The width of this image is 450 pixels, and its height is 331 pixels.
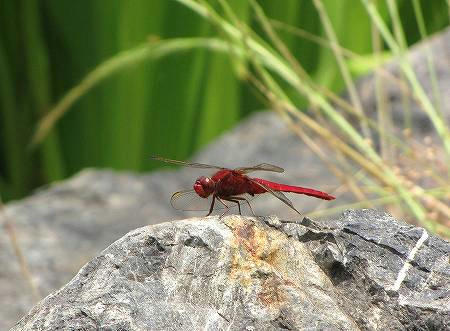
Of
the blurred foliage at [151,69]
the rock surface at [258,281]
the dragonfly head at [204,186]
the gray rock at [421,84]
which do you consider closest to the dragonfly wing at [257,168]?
the dragonfly head at [204,186]

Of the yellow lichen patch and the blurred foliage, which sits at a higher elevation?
the yellow lichen patch

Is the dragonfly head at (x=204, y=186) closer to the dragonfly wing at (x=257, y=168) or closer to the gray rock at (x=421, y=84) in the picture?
the dragonfly wing at (x=257, y=168)

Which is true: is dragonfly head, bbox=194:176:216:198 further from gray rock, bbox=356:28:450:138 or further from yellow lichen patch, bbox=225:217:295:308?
gray rock, bbox=356:28:450:138

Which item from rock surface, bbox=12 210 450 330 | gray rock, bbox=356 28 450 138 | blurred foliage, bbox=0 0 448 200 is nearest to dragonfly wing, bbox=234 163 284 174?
rock surface, bbox=12 210 450 330

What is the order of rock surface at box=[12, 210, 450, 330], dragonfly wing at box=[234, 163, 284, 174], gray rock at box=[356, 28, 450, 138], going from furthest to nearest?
1. gray rock at box=[356, 28, 450, 138]
2. dragonfly wing at box=[234, 163, 284, 174]
3. rock surface at box=[12, 210, 450, 330]

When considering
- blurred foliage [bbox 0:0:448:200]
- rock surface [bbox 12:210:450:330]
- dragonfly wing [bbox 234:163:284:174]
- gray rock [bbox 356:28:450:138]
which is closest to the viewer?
rock surface [bbox 12:210:450:330]

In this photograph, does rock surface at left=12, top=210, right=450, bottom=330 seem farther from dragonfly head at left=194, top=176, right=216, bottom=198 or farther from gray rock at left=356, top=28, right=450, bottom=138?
gray rock at left=356, top=28, right=450, bottom=138

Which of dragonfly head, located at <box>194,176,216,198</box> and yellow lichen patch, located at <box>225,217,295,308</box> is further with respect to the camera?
dragonfly head, located at <box>194,176,216,198</box>

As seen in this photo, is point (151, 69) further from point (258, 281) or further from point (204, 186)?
point (258, 281)
